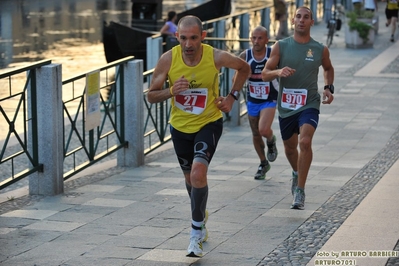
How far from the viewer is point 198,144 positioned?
7.08 metres

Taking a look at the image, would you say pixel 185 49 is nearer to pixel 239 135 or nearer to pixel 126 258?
pixel 126 258

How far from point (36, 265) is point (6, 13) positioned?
31.3 meters

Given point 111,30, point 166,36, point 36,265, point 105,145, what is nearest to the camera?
point 36,265

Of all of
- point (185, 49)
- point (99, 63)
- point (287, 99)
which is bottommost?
point (99, 63)

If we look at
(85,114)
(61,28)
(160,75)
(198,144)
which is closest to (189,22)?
(160,75)

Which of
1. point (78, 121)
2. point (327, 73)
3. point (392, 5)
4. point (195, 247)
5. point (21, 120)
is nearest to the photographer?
point (195, 247)

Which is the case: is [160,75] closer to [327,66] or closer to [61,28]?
[327,66]

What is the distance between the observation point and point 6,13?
3691 cm

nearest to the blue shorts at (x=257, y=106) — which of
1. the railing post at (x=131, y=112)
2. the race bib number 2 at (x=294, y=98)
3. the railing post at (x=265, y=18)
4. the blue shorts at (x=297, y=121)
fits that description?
the railing post at (x=131, y=112)

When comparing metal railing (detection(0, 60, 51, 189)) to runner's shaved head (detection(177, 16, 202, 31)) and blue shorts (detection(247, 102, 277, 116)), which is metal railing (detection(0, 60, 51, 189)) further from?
blue shorts (detection(247, 102, 277, 116))

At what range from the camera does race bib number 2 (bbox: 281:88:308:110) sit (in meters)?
8.59

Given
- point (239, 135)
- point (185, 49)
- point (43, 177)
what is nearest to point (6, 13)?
point (239, 135)

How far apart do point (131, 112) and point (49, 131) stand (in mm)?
2055

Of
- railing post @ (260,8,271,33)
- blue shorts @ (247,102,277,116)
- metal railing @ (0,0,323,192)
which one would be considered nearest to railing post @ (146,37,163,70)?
metal railing @ (0,0,323,192)
